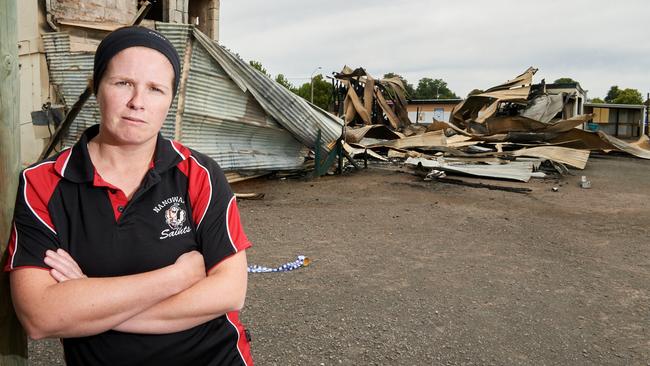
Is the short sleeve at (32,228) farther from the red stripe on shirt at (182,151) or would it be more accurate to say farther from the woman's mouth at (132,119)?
the red stripe on shirt at (182,151)

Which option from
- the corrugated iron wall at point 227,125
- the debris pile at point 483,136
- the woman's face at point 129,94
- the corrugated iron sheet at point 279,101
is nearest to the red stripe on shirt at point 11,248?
the woman's face at point 129,94

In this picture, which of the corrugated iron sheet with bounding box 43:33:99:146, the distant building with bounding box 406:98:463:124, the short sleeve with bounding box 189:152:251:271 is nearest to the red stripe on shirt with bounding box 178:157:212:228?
the short sleeve with bounding box 189:152:251:271

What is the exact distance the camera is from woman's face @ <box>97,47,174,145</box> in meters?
1.59

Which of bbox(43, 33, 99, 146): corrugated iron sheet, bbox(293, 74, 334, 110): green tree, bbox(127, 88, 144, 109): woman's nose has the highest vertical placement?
bbox(293, 74, 334, 110): green tree

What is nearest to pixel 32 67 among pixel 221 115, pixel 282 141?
pixel 221 115

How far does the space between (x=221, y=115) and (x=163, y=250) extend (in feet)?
26.9

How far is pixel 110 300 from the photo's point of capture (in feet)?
4.81

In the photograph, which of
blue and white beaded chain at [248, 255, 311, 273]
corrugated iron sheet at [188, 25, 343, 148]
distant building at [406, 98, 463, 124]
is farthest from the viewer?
distant building at [406, 98, 463, 124]

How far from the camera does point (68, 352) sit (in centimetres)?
162

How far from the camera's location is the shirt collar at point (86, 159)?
1568 millimetres

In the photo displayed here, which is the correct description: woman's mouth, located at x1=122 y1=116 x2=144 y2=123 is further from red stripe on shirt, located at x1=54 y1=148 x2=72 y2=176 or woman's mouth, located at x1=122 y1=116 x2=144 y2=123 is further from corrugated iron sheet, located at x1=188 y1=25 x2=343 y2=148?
corrugated iron sheet, located at x1=188 y1=25 x2=343 y2=148

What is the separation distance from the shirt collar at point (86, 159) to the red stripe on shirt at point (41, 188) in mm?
35

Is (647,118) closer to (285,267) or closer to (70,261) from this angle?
(285,267)

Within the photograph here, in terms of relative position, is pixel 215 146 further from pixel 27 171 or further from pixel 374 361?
pixel 27 171
